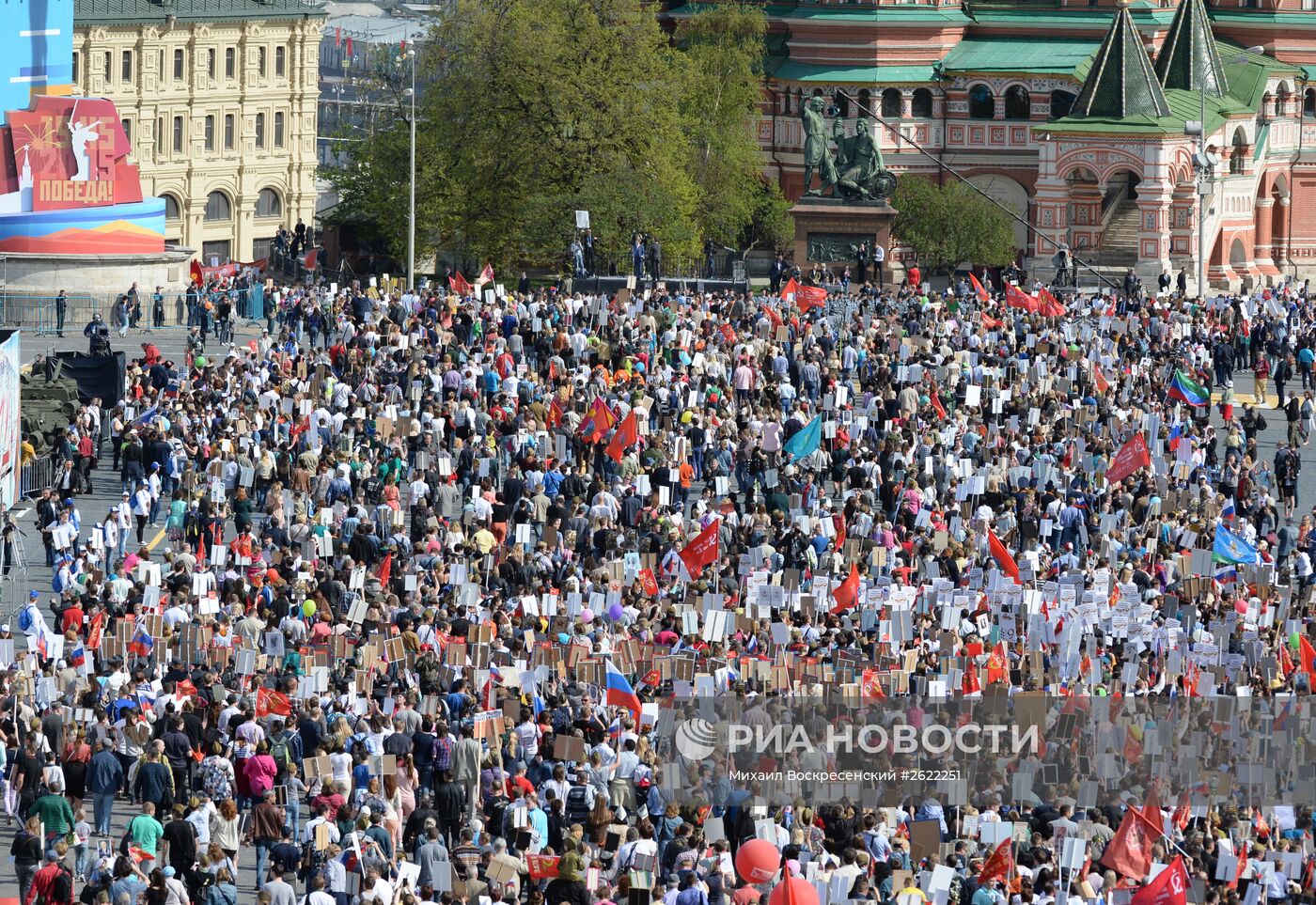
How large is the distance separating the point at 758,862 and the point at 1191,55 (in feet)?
199

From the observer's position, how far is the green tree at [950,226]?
81188 millimetres

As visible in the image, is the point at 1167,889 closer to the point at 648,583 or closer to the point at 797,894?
Result: the point at 797,894

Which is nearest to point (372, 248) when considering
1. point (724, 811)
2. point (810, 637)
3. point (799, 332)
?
point (799, 332)

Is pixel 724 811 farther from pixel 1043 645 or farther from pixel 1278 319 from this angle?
pixel 1278 319

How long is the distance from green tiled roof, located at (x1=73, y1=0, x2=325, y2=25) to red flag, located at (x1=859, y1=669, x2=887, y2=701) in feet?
225

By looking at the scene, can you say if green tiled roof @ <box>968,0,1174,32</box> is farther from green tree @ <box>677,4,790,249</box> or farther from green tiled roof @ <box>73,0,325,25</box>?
green tiled roof @ <box>73,0,325,25</box>

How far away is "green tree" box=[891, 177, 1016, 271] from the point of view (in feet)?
266

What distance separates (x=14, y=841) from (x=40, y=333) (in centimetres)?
3601

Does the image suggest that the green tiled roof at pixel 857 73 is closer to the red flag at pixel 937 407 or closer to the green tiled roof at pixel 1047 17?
the green tiled roof at pixel 1047 17

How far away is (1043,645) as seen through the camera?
1330 inches

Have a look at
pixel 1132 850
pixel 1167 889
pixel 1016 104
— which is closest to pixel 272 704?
pixel 1132 850

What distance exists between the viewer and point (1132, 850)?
2505 centimetres

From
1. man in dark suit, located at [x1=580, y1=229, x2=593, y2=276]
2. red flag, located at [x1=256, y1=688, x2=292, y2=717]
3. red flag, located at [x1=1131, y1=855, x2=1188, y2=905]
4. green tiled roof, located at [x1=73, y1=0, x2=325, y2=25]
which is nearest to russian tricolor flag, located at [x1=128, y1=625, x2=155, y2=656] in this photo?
red flag, located at [x1=256, y1=688, x2=292, y2=717]

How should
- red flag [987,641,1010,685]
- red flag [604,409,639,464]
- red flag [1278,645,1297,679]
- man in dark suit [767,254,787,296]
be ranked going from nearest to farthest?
red flag [987,641,1010,685], red flag [1278,645,1297,679], red flag [604,409,639,464], man in dark suit [767,254,787,296]
